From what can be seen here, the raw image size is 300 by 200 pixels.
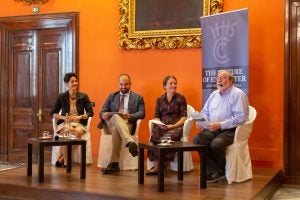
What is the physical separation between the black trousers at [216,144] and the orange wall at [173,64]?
3.31 ft

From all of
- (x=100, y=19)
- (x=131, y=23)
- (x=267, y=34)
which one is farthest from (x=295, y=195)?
(x=100, y=19)

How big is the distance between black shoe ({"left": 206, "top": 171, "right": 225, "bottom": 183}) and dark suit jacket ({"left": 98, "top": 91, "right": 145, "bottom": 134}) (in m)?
1.08

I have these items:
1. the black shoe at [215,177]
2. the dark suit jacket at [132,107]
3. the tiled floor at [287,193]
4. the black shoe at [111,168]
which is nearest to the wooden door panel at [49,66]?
the dark suit jacket at [132,107]

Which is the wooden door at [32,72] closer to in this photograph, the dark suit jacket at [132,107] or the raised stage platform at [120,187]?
the dark suit jacket at [132,107]

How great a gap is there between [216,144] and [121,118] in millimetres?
1123

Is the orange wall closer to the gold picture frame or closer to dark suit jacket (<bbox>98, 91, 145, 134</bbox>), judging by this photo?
the gold picture frame

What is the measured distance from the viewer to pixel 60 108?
5254 mm

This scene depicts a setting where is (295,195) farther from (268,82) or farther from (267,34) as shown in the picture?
(267,34)

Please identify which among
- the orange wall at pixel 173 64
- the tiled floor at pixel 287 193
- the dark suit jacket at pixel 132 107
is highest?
the orange wall at pixel 173 64

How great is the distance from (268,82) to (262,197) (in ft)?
5.11

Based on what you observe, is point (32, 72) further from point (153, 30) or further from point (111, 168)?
point (111, 168)

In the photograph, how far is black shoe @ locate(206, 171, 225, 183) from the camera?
427 cm

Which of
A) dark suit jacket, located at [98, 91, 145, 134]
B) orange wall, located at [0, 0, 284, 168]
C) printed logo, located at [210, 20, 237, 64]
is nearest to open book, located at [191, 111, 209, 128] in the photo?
dark suit jacket, located at [98, 91, 145, 134]

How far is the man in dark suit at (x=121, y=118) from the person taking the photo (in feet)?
15.3
